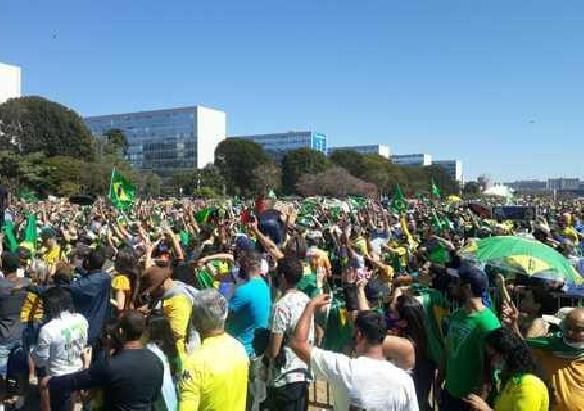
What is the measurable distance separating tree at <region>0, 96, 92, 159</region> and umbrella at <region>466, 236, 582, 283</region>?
242ft

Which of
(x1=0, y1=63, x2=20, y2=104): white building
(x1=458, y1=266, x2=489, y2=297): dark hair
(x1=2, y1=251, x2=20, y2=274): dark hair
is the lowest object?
(x1=2, y1=251, x2=20, y2=274): dark hair

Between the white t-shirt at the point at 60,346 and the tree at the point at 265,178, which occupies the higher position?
the tree at the point at 265,178

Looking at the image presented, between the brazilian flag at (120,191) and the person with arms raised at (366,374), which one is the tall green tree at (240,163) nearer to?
the brazilian flag at (120,191)

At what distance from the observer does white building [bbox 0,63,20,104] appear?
9194 cm

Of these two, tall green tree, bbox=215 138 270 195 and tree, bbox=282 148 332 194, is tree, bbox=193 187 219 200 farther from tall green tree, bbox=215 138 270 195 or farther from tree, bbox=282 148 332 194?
tree, bbox=282 148 332 194

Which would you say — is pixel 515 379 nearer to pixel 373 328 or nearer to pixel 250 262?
pixel 373 328

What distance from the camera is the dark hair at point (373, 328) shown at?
10.3ft

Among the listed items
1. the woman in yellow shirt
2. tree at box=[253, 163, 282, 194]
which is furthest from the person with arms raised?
tree at box=[253, 163, 282, 194]

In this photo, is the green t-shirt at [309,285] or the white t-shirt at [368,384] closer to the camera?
the white t-shirt at [368,384]

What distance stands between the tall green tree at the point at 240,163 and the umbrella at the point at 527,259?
8920 cm

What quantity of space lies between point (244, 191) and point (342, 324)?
90.3 meters

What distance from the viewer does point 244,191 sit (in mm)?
95562

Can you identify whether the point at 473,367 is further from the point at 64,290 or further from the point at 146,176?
the point at 146,176

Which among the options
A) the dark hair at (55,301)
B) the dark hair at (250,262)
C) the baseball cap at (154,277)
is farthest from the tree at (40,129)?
the dark hair at (250,262)
